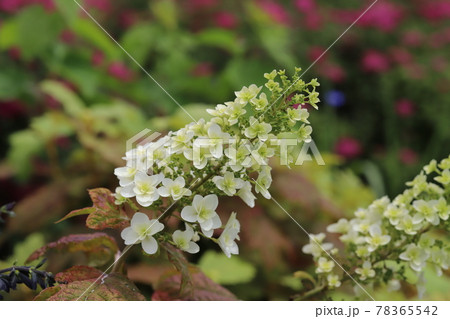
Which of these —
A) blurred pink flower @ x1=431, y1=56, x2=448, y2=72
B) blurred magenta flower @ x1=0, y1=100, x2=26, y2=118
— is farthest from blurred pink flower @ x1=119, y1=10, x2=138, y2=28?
blurred pink flower @ x1=431, y1=56, x2=448, y2=72

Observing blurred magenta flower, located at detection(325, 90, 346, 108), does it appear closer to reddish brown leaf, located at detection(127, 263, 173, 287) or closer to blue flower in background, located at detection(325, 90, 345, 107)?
blue flower in background, located at detection(325, 90, 345, 107)

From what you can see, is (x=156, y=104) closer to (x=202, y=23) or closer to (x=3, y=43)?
(x=3, y=43)

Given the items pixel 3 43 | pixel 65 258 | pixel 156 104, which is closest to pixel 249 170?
pixel 65 258

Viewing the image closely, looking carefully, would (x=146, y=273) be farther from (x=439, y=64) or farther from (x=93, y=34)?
(x=439, y=64)

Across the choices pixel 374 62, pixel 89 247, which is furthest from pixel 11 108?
pixel 374 62

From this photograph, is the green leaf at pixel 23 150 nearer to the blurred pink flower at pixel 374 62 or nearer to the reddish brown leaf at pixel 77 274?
the reddish brown leaf at pixel 77 274
